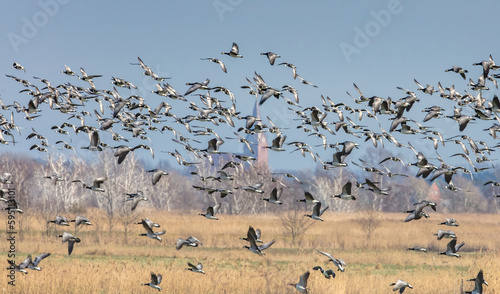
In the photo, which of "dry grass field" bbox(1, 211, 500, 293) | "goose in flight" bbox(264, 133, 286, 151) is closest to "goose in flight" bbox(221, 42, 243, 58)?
"goose in flight" bbox(264, 133, 286, 151)

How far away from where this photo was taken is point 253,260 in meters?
33.8

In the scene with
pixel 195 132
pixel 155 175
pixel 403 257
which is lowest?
pixel 403 257

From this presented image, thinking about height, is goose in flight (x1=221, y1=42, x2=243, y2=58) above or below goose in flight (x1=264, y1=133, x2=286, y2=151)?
above

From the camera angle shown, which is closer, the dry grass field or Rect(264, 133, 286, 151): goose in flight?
Rect(264, 133, 286, 151): goose in flight

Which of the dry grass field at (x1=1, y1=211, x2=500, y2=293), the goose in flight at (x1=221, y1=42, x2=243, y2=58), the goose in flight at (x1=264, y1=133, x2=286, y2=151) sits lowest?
the dry grass field at (x1=1, y1=211, x2=500, y2=293)

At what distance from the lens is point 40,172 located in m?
84.8

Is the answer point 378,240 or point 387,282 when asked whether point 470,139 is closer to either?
point 387,282

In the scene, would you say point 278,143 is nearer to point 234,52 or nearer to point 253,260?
point 234,52

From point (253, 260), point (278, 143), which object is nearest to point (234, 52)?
point (278, 143)

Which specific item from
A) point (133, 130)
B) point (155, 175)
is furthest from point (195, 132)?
point (155, 175)

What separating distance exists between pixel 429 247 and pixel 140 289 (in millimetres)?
23375

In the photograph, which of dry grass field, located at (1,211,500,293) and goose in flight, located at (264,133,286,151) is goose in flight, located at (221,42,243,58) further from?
dry grass field, located at (1,211,500,293)

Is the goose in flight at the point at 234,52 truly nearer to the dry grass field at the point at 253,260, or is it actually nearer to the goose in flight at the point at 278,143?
the goose in flight at the point at 278,143

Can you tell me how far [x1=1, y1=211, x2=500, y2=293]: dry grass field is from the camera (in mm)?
24281
